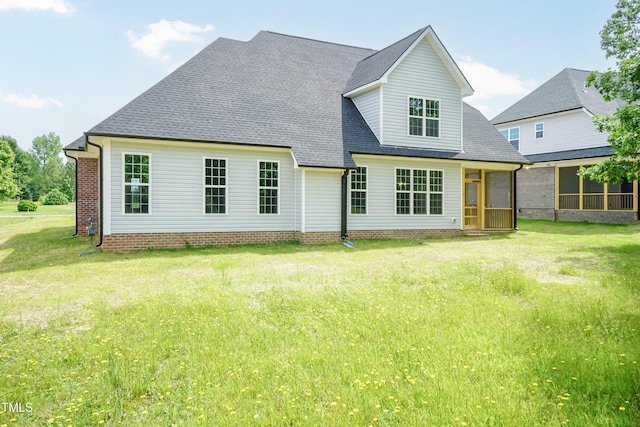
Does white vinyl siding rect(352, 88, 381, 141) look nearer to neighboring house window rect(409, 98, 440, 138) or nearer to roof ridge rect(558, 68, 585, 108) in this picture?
neighboring house window rect(409, 98, 440, 138)

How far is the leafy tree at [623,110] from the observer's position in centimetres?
1241

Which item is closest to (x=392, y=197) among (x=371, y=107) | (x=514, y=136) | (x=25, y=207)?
(x=371, y=107)

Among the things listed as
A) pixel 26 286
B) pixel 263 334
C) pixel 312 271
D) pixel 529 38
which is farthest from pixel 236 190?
pixel 529 38

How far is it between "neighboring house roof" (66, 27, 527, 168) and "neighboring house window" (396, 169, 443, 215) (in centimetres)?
100

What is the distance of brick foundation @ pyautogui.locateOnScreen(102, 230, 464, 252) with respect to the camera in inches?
531

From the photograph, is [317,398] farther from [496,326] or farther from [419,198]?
[419,198]

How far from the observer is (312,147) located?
15789mm

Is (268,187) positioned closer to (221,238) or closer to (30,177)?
(221,238)

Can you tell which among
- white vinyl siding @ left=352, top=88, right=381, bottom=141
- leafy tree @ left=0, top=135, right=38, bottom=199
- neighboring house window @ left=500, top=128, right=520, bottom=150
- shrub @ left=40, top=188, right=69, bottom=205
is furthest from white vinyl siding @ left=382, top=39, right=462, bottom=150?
leafy tree @ left=0, top=135, right=38, bottom=199

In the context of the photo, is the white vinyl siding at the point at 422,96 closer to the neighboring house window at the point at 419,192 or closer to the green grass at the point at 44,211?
the neighboring house window at the point at 419,192

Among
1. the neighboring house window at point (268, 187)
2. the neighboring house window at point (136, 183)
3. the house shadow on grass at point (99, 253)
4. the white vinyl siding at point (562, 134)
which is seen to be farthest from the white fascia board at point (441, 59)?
the white vinyl siding at point (562, 134)

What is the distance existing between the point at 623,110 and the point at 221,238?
13.9 meters

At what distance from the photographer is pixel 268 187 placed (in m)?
15.5

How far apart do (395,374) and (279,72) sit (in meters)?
17.1
